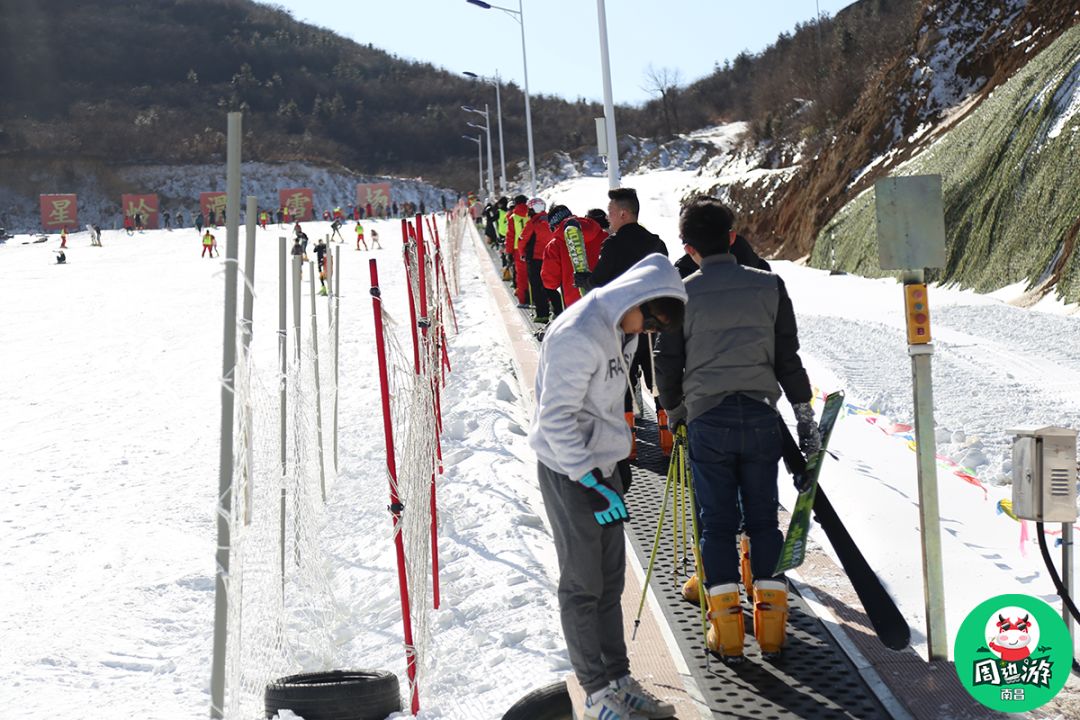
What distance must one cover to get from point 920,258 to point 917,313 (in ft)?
0.71

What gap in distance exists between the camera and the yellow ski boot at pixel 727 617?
5.08m

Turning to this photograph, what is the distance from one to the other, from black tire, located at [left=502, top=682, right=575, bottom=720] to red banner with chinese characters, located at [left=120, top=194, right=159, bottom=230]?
315ft

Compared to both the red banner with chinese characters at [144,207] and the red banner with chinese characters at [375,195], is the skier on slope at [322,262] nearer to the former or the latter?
the red banner with chinese characters at [144,207]

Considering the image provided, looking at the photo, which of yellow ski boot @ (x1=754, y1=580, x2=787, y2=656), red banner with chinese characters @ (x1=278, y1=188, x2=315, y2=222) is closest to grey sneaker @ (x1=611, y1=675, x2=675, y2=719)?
yellow ski boot @ (x1=754, y1=580, x2=787, y2=656)

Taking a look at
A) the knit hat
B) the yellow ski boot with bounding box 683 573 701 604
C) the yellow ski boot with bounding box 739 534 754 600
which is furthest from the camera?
the knit hat

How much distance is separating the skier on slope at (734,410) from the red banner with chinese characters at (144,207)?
3765 inches

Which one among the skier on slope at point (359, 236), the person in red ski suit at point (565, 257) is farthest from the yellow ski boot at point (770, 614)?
the skier on slope at point (359, 236)

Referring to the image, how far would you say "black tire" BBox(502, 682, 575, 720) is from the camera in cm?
471

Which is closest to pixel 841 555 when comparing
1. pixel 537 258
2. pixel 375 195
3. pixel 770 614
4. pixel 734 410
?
pixel 770 614

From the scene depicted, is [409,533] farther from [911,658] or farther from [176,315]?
[176,315]

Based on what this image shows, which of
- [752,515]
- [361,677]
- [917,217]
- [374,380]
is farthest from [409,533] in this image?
[374,380]

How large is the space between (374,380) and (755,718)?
13284 mm

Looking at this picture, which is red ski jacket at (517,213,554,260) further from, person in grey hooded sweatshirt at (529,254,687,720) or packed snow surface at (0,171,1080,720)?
person in grey hooded sweatshirt at (529,254,687,720)

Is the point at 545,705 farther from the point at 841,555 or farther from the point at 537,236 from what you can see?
the point at 537,236
